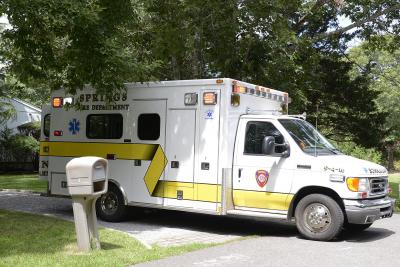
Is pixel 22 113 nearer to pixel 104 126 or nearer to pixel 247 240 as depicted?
pixel 104 126

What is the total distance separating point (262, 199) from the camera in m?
9.98

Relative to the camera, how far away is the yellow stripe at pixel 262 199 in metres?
9.79

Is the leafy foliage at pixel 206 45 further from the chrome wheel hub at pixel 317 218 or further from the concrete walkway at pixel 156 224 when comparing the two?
the chrome wheel hub at pixel 317 218

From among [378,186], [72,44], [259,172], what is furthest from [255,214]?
[72,44]

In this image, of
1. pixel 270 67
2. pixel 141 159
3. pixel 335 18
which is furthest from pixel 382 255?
pixel 335 18

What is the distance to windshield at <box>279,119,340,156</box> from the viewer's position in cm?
991

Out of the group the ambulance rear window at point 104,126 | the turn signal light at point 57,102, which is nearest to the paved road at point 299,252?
the ambulance rear window at point 104,126

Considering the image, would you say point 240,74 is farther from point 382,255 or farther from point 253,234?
point 382,255

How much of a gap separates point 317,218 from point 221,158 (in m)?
1.97

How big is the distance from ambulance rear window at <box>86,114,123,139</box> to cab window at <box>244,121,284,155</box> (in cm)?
283

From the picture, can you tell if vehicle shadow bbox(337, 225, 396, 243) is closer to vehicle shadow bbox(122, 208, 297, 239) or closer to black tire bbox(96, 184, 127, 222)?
vehicle shadow bbox(122, 208, 297, 239)

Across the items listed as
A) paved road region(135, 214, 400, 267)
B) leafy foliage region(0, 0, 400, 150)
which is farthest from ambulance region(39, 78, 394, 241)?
leafy foliage region(0, 0, 400, 150)

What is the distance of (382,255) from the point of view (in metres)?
8.33

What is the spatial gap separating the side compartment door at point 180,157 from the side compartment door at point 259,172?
0.87m
